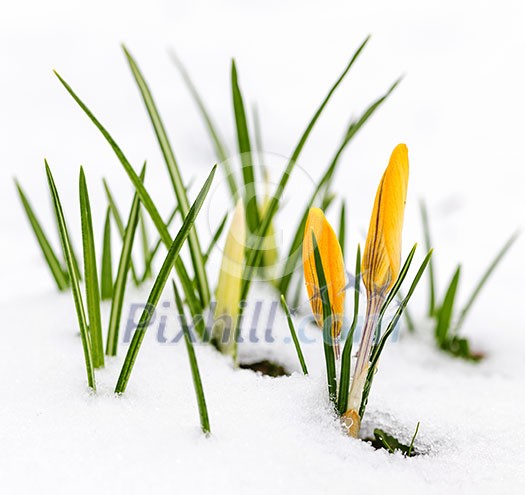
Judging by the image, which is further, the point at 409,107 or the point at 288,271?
the point at 409,107

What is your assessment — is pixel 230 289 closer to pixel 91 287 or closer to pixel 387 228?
pixel 91 287

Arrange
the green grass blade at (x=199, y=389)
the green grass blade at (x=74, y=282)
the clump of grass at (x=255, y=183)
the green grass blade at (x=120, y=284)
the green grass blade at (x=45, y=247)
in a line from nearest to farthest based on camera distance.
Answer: the green grass blade at (x=199, y=389)
the green grass blade at (x=74, y=282)
the green grass blade at (x=120, y=284)
the clump of grass at (x=255, y=183)
the green grass blade at (x=45, y=247)

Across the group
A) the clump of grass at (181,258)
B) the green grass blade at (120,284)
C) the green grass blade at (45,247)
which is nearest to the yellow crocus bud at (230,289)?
the clump of grass at (181,258)

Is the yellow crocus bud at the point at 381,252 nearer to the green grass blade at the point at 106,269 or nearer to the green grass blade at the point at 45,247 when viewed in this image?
the green grass blade at the point at 106,269

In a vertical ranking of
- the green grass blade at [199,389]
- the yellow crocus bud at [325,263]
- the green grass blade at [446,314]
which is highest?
the yellow crocus bud at [325,263]

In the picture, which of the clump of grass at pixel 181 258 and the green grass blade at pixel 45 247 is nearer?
the clump of grass at pixel 181 258

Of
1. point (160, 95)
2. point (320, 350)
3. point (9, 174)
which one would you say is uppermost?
point (160, 95)

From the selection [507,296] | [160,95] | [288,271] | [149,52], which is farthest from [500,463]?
[149,52]

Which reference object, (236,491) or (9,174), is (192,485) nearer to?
(236,491)
